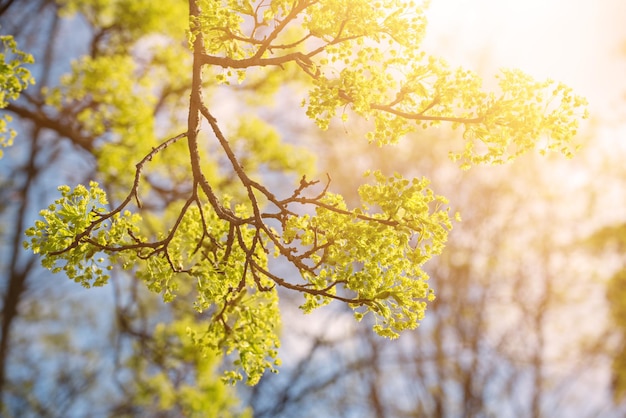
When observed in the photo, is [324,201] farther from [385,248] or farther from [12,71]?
[12,71]

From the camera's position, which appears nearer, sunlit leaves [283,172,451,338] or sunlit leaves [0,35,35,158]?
sunlit leaves [283,172,451,338]

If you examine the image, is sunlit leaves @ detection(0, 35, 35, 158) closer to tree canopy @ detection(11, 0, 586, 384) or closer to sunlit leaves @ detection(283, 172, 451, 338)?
tree canopy @ detection(11, 0, 586, 384)

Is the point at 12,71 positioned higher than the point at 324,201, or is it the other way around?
the point at 12,71

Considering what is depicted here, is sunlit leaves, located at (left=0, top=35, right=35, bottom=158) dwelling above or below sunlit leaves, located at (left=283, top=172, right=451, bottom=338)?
above

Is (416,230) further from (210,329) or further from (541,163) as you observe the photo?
(541,163)

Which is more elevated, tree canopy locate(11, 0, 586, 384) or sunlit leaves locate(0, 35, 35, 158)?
sunlit leaves locate(0, 35, 35, 158)

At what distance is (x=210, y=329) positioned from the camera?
4797 millimetres

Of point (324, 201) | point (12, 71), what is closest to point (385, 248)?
point (324, 201)

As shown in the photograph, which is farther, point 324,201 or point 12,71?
point 12,71

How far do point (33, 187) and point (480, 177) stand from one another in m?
11.7

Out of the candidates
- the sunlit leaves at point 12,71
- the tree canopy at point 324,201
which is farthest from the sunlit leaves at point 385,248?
the sunlit leaves at point 12,71

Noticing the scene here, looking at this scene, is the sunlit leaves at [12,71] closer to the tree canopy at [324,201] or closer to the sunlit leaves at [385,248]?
the tree canopy at [324,201]

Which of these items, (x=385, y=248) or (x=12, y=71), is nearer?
(x=385, y=248)

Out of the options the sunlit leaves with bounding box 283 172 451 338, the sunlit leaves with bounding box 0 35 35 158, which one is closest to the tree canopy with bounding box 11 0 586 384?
the sunlit leaves with bounding box 283 172 451 338
